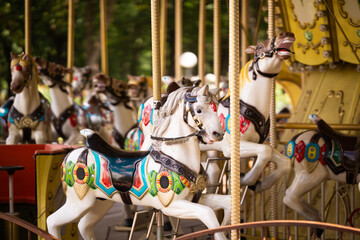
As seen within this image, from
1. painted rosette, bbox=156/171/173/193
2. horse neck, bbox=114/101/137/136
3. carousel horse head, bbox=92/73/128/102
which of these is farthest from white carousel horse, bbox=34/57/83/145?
painted rosette, bbox=156/171/173/193

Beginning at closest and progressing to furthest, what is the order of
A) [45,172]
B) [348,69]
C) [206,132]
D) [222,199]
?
[206,132]
[222,199]
[45,172]
[348,69]

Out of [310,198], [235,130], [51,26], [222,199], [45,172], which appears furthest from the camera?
[51,26]

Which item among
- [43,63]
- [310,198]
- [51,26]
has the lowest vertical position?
[310,198]

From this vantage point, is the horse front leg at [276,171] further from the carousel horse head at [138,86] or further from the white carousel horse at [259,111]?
the carousel horse head at [138,86]

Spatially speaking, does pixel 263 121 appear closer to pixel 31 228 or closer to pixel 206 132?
pixel 206 132

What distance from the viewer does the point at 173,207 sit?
3537 millimetres

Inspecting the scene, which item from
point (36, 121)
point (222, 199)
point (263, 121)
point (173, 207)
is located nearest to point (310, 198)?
point (263, 121)

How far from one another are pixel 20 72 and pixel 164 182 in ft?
9.48

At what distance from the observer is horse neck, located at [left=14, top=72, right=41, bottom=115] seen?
593 centimetres

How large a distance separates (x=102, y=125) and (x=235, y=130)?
5.14 meters

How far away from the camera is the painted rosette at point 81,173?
384cm

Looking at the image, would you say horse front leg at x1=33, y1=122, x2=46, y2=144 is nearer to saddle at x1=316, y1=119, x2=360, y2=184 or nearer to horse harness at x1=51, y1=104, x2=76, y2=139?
horse harness at x1=51, y1=104, x2=76, y2=139

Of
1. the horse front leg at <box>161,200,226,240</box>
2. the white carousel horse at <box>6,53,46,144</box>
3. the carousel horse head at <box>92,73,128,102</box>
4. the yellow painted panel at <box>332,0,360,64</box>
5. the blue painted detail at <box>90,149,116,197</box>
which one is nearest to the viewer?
the horse front leg at <box>161,200,226,240</box>

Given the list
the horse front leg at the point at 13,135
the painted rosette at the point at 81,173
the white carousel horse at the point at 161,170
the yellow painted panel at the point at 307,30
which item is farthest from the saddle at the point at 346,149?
the horse front leg at the point at 13,135
